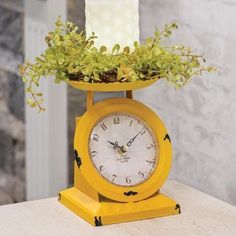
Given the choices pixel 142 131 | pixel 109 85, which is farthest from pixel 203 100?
pixel 109 85

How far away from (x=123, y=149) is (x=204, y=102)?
383 millimetres

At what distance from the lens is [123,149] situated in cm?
159

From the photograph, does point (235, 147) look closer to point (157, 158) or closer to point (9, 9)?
point (157, 158)

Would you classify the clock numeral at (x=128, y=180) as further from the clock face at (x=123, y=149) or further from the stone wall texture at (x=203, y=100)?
the stone wall texture at (x=203, y=100)

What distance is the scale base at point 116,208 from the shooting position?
5.07 feet

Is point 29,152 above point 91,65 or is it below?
below

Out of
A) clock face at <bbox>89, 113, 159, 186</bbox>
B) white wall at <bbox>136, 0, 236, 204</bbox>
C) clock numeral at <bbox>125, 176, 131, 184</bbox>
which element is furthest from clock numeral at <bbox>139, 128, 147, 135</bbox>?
white wall at <bbox>136, 0, 236, 204</bbox>

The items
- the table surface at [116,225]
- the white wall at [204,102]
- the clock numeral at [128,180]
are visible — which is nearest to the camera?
the table surface at [116,225]

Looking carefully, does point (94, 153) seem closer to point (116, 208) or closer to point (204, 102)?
point (116, 208)

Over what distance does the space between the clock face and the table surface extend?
109 millimetres

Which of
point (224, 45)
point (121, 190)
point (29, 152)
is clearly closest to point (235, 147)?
point (224, 45)

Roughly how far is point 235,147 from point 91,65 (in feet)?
1.58

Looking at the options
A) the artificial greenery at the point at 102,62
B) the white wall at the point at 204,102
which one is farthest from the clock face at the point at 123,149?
the white wall at the point at 204,102

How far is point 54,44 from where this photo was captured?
1571 millimetres
